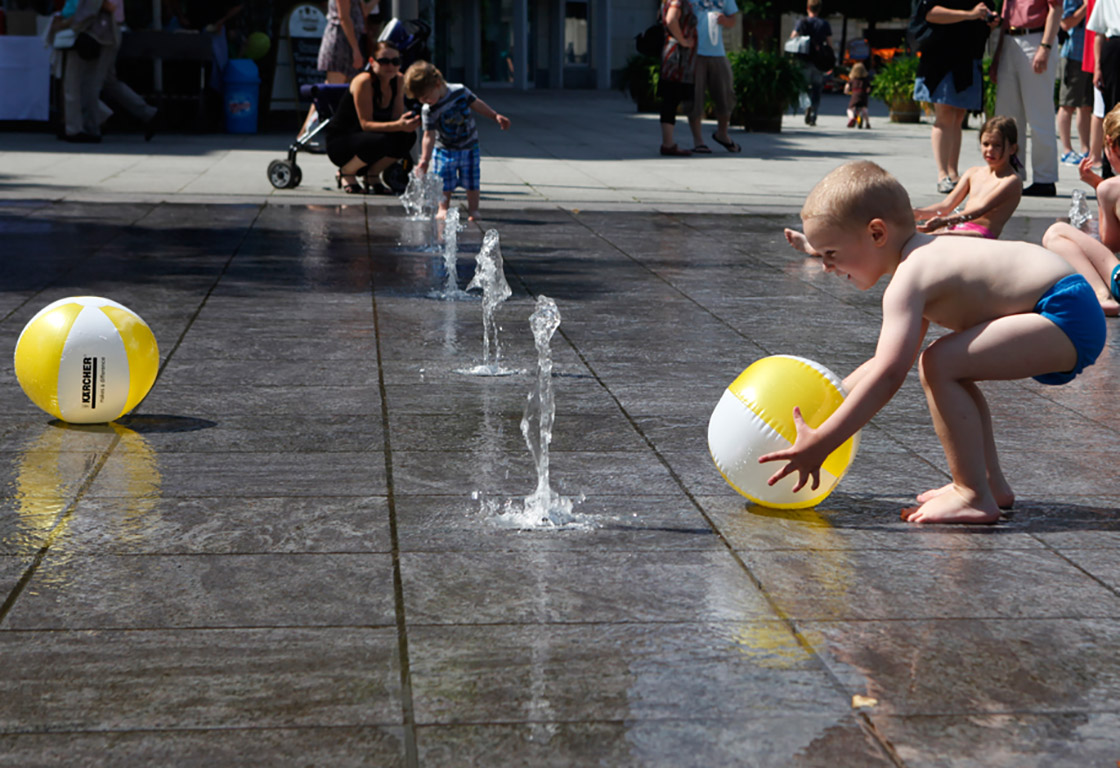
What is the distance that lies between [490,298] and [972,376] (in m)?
3.72

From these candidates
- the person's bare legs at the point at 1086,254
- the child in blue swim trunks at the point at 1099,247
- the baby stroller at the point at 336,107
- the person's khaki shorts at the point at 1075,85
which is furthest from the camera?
the person's khaki shorts at the point at 1075,85

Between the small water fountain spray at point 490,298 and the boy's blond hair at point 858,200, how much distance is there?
2.51m

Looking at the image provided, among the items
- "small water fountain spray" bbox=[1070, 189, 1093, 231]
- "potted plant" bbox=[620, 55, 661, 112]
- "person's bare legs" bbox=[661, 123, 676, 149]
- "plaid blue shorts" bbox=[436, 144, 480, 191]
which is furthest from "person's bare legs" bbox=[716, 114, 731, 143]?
A: "potted plant" bbox=[620, 55, 661, 112]

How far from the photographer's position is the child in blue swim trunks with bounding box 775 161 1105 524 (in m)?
3.97

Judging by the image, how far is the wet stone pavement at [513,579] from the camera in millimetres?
2771

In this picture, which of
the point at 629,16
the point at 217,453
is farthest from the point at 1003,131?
the point at 629,16

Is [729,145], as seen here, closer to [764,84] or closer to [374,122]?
[764,84]

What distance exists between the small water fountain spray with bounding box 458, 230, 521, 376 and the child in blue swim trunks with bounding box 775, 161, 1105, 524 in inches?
93.3

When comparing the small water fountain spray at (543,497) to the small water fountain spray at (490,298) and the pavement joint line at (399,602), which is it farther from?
the small water fountain spray at (490,298)

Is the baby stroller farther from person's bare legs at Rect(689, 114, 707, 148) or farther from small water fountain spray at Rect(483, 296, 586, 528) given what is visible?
small water fountain spray at Rect(483, 296, 586, 528)

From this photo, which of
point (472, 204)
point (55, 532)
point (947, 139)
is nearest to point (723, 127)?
point (947, 139)

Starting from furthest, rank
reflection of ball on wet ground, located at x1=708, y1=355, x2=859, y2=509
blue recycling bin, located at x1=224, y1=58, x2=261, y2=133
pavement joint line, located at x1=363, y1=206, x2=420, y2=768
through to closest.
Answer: blue recycling bin, located at x1=224, y1=58, x2=261, y2=133
reflection of ball on wet ground, located at x1=708, y1=355, x2=859, y2=509
pavement joint line, located at x1=363, y1=206, x2=420, y2=768

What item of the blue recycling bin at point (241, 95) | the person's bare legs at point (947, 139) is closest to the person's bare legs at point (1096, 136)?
the person's bare legs at point (947, 139)

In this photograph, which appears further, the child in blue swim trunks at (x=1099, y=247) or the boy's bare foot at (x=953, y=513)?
the child in blue swim trunks at (x=1099, y=247)
